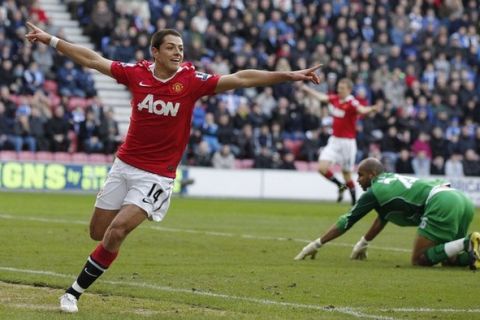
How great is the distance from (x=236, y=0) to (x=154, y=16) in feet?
11.0

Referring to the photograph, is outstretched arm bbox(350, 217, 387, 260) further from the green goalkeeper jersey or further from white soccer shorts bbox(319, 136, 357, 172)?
white soccer shorts bbox(319, 136, 357, 172)

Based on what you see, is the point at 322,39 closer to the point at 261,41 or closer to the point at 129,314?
the point at 261,41

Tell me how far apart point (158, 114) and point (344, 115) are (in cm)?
1628

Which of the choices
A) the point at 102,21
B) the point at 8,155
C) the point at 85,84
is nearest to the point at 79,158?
the point at 8,155

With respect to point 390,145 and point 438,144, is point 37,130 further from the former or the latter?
point 438,144

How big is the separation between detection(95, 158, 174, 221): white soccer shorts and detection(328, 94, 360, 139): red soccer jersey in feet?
51.1

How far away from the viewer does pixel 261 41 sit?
39.0 metres

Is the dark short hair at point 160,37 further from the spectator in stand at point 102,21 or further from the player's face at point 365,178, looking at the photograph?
the spectator in stand at point 102,21

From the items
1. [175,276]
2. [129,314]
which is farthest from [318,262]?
[129,314]

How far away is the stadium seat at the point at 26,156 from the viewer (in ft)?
106

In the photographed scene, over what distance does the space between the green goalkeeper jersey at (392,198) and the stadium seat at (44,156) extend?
18.6 metres

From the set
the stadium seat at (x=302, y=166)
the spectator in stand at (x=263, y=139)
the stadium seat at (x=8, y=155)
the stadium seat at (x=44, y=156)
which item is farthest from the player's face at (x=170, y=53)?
the stadium seat at (x=302, y=166)

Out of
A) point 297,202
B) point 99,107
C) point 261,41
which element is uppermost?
point 261,41

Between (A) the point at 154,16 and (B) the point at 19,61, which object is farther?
(A) the point at 154,16
